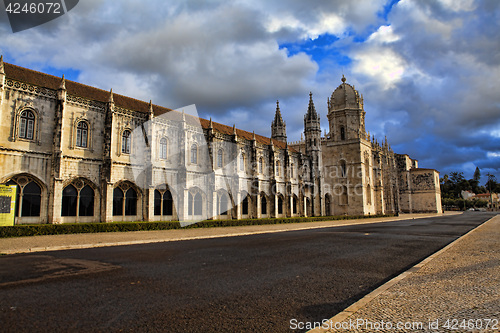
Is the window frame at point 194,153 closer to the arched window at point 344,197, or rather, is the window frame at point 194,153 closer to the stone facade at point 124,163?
the stone facade at point 124,163

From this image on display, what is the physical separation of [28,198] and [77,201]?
3302 millimetres

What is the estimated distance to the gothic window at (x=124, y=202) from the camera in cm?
2698

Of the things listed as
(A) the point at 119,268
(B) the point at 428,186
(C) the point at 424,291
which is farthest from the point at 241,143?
(B) the point at 428,186

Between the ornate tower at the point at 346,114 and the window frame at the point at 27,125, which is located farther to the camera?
the ornate tower at the point at 346,114

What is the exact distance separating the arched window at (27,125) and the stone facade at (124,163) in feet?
0.20

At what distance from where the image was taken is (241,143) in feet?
134

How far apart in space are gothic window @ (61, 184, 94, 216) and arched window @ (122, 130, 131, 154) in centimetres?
463

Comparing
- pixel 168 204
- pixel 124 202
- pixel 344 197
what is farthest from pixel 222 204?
pixel 344 197

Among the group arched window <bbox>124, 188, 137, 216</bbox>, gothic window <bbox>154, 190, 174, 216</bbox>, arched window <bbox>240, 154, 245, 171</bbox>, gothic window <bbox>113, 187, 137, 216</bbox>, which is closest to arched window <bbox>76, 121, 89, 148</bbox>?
gothic window <bbox>113, 187, 137, 216</bbox>

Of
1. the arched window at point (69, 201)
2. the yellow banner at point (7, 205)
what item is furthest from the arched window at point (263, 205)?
the yellow banner at point (7, 205)

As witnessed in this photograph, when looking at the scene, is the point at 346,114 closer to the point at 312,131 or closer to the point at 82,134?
the point at 312,131

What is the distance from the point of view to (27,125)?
75.3 feet

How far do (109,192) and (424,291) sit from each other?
24.7 meters

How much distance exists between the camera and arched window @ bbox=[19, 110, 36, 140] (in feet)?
74.3
